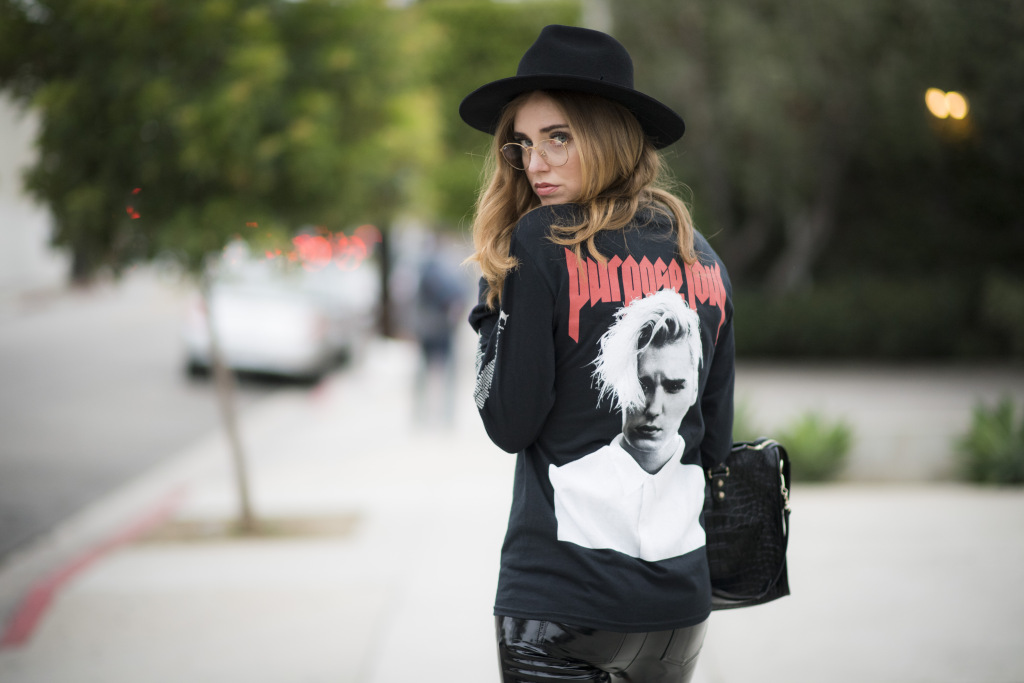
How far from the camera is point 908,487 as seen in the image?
6.21m

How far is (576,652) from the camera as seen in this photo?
65.7 inches

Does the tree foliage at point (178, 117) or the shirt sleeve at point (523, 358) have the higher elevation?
the tree foliage at point (178, 117)

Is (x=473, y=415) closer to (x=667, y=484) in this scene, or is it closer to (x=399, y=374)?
(x=399, y=374)

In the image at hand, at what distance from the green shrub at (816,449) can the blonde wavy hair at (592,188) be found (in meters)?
4.84

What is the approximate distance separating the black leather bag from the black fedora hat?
781mm

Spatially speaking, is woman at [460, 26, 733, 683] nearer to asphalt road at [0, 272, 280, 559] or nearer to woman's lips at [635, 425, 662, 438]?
woman's lips at [635, 425, 662, 438]

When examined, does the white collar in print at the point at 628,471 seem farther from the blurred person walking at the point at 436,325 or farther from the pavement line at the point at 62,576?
the blurred person walking at the point at 436,325

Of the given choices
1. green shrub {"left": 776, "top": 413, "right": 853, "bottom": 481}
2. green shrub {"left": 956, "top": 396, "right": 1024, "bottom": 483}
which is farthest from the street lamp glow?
green shrub {"left": 776, "top": 413, "right": 853, "bottom": 481}

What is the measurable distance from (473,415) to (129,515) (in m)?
4.39

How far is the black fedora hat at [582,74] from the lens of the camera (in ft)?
5.60

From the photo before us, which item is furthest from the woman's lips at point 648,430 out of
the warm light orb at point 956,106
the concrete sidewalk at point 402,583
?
the warm light orb at point 956,106

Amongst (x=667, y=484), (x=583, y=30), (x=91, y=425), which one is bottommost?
(x=91, y=425)

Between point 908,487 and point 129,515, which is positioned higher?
point 908,487

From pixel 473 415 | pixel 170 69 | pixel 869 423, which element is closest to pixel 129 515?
pixel 170 69
